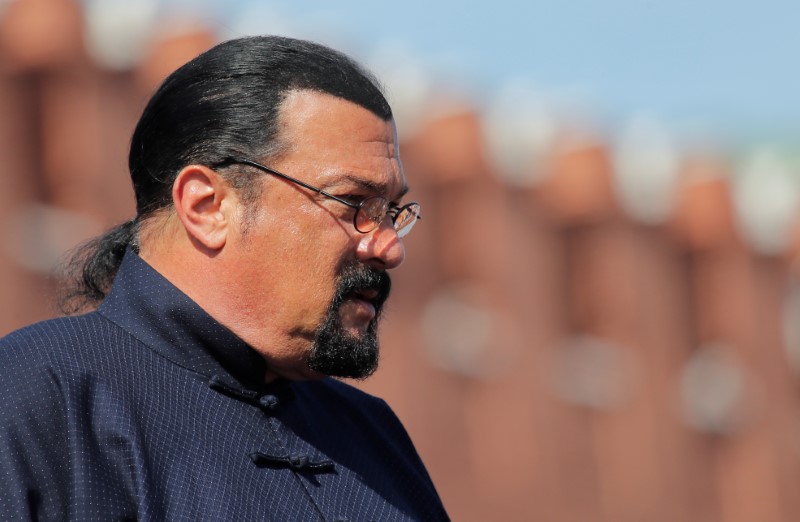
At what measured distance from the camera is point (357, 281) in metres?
2.88

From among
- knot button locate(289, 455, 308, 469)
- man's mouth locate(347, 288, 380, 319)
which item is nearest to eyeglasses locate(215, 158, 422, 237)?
man's mouth locate(347, 288, 380, 319)

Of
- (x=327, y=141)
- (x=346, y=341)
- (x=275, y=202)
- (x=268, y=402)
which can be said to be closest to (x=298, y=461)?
(x=268, y=402)

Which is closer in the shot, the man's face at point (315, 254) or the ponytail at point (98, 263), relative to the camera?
the man's face at point (315, 254)

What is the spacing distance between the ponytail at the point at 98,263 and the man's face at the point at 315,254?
291 millimetres

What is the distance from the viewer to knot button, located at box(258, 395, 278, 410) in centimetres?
281

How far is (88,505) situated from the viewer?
243cm

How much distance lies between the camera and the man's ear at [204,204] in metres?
2.85

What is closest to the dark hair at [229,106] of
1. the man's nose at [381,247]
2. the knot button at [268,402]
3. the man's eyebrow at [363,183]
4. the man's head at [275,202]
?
the man's head at [275,202]

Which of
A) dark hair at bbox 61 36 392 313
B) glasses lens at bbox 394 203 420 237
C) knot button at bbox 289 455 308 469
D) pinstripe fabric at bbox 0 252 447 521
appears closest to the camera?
pinstripe fabric at bbox 0 252 447 521

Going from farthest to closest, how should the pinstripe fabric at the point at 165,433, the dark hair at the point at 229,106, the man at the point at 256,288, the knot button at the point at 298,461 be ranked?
1. the dark hair at the point at 229,106
2. the knot button at the point at 298,461
3. the man at the point at 256,288
4. the pinstripe fabric at the point at 165,433

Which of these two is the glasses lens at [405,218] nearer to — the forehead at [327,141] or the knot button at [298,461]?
the forehead at [327,141]

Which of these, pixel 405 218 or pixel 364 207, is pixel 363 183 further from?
pixel 405 218

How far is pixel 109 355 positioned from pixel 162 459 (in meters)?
0.22

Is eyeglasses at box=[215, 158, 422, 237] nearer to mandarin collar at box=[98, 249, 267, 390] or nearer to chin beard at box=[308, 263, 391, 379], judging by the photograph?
chin beard at box=[308, 263, 391, 379]
